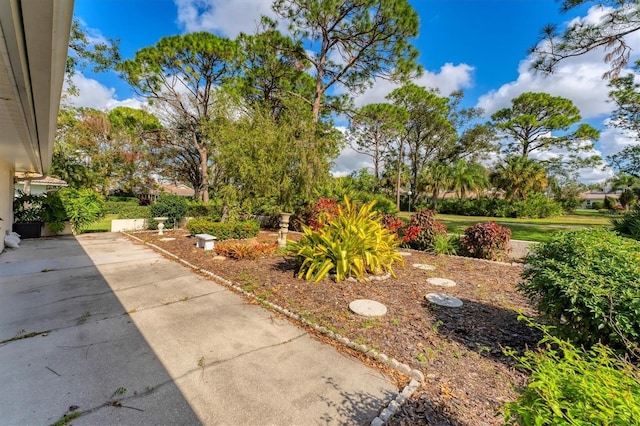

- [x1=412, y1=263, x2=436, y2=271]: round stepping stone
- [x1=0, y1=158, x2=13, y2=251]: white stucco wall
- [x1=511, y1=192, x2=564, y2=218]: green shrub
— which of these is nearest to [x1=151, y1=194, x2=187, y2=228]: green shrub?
[x1=0, y1=158, x2=13, y2=251]: white stucco wall

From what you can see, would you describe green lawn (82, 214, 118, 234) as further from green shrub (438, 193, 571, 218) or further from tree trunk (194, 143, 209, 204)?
green shrub (438, 193, 571, 218)

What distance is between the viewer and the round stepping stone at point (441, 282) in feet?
15.4

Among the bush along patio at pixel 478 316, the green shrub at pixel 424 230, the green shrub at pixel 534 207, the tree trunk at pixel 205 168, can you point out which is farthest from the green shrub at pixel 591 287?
the green shrub at pixel 534 207

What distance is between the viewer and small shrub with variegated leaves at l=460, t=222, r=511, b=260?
662 centimetres

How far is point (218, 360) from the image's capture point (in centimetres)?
250

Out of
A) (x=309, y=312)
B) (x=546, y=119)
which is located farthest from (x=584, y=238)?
(x=546, y=119)

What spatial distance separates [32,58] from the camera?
6.02 feet

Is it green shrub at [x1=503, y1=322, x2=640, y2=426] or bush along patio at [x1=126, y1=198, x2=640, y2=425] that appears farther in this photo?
bush along patio at [x1=126, y1=198, x2=640, y2=425]

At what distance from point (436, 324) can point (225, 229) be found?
280 inches

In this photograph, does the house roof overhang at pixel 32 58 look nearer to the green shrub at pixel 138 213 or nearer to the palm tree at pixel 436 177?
the green shrub at pixel 138 213

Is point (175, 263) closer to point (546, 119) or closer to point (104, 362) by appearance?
point (104, 362)

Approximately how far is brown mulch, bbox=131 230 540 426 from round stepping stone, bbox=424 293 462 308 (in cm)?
10

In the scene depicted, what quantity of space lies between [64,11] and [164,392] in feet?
8.52

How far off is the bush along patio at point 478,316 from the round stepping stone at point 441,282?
0.06 ft
